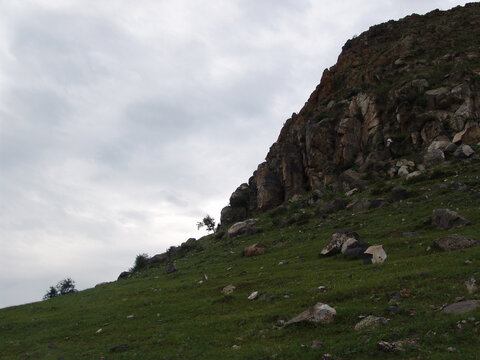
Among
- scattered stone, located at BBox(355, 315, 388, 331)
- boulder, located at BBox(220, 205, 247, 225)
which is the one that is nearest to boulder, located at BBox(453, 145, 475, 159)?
scattered stone, located at BBox(355, 315, 388, 331)

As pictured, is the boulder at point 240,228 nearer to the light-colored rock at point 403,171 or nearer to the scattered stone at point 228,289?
the light-colored rock at point 403,171

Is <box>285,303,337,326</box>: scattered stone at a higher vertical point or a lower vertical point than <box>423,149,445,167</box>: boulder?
lower

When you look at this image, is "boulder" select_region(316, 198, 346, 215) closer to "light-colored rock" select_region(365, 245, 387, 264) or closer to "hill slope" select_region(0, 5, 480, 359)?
"hill slope" select_region(0, 5, 480, 359)

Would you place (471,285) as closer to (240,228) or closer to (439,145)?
(439,145)

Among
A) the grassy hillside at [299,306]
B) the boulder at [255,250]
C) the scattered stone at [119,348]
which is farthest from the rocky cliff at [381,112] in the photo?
the scattered stone at [119,348]

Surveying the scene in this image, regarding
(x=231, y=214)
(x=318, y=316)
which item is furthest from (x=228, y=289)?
(x=231, y=214)

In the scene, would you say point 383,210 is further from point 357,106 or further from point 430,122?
point 357,106

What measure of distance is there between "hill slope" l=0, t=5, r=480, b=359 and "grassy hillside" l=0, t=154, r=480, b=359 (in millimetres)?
94

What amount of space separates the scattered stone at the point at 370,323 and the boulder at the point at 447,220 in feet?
52.2

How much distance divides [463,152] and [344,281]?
3722 cm

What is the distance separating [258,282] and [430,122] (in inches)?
1854

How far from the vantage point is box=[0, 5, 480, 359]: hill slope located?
13109mm

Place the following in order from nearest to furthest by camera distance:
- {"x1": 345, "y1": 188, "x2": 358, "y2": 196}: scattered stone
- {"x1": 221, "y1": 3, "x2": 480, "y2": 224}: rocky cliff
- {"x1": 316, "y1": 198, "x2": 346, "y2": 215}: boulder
A: {"x1": 316, "y1": 198, "x2": 346, "y2": 215}: boulder, {"x1": 345, "y1": 188, "x2": 358, "y2": 196}: scattered stone, {"x1": 221, "y1": 3, "x2": 480, "y2": 224}: rocky cliff

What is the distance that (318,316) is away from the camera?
47.7 ft
